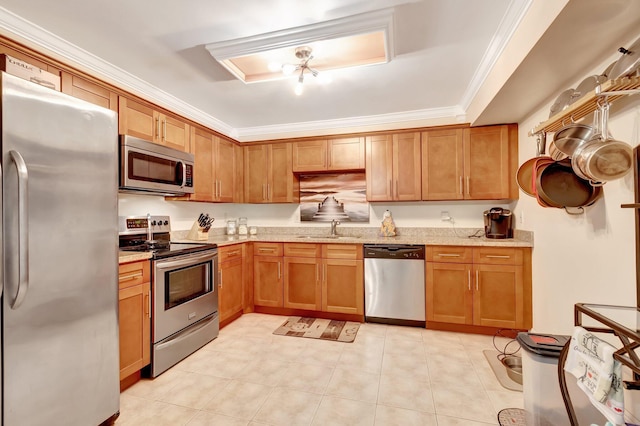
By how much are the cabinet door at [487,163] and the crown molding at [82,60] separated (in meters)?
3.14

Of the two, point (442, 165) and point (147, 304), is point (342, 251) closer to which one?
point (442, 165)

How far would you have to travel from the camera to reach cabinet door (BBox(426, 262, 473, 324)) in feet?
9.73

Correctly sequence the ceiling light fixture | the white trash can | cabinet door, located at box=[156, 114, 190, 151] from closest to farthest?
1. the white trash can
2. the ceiling light fixture
3. cabinet door, located at box=[156, 114, 190, 151]

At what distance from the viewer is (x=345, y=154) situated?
3682mm

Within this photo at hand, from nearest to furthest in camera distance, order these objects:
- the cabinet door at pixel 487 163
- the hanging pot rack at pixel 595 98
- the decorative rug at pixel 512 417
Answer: the hanging pot rack at pixel 595 98, the decorative rug at pixel 512 417, the cabinet door at pixel 487 163

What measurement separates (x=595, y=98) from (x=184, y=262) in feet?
9.18

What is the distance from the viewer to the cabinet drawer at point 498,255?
9.30ft

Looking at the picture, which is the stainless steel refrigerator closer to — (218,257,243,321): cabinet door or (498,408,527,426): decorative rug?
(218,257,243,321): cabinet door

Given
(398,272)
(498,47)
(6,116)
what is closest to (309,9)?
(498,47)

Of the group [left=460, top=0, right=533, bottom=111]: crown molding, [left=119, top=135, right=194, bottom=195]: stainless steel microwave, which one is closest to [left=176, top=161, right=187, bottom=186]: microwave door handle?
[left=119, top=135, right=194, bottom=195]: stainless steel microwave

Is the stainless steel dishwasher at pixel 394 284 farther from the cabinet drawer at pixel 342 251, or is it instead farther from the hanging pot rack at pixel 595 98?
the hanging pot rack at pixel 595 98

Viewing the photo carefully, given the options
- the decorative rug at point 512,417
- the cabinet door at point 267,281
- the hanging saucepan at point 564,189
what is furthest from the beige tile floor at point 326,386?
the hanging saucepan at point 564,189

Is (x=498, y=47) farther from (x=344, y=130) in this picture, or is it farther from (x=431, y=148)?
(x=344, y=130)

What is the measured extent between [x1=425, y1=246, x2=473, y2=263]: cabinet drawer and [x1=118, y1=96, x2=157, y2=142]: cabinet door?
292cm
